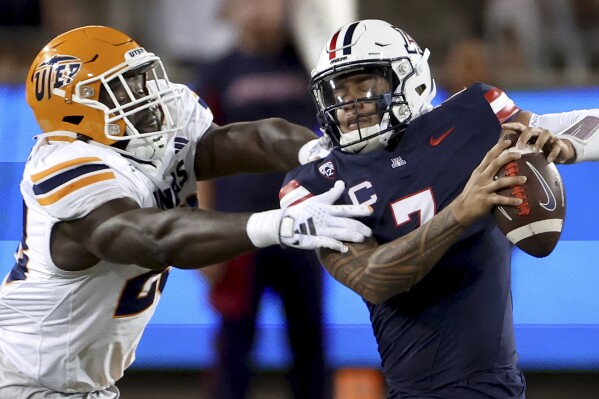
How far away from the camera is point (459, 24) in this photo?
4.30 metres

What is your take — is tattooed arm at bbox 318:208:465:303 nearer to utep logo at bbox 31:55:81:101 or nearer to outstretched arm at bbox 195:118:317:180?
outstretched arm at bbox 195:118:317:180

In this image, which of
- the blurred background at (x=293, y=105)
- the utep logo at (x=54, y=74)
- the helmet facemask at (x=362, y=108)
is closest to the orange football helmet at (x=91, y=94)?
the utep logo at (x=54, y=74)

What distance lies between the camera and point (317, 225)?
2035 millimetres

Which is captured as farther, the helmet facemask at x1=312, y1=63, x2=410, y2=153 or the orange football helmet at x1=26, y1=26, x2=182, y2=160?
the orange football helmet at x1=26, y1=26, x2=182, y2=160

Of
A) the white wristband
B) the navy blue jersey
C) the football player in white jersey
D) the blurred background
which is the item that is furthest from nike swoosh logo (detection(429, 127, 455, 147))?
the blurred background

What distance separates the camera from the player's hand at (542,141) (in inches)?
80.0

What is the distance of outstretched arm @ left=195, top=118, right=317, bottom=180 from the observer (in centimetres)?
275

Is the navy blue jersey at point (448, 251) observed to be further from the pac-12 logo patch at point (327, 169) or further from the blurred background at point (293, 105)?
the blurred background at point (293, 105)

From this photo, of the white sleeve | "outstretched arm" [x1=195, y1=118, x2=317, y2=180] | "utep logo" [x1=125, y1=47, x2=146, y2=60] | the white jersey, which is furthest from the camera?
"outstretched arm" [x1=195, y1=118, x2=317, y2=180]

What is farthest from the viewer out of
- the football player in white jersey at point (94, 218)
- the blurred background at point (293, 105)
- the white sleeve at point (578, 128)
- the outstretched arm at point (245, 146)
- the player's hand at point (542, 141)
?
the blurred background at point (293, 105)

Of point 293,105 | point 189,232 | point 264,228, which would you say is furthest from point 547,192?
point 293,105

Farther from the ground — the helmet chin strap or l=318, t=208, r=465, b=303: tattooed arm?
the helmet chin strap


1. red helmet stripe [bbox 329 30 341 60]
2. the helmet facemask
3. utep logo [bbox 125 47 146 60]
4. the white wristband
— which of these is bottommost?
the white wristband

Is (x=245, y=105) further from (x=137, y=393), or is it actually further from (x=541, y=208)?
(x=541, y=208)
